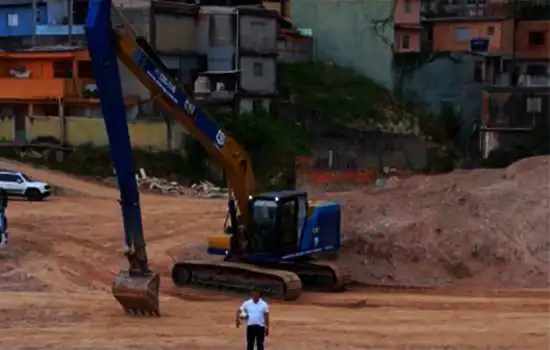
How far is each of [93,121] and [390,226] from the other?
2332cm

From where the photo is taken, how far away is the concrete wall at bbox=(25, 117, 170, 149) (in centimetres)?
4675

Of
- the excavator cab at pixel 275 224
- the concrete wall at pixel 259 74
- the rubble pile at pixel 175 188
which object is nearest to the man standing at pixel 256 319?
the excavator cab at pixel 275 224

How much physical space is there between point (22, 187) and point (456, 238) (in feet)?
64.2

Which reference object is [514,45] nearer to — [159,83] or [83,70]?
[83,70]

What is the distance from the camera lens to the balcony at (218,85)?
167 ft

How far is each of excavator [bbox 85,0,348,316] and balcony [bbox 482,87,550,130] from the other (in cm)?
2944

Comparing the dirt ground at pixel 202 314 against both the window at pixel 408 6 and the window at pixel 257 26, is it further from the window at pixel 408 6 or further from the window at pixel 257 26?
the window at pixel 408 6

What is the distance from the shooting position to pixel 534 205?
2734 cm

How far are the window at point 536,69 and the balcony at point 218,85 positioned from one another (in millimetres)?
17900

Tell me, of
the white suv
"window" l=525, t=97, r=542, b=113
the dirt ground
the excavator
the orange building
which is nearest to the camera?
the dirt ground

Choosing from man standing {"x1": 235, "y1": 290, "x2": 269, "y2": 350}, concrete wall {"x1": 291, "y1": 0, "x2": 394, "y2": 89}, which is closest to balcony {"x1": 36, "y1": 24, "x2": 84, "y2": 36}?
concrete wall {"x1": 291, "y1": 0, "x2": 394, "y2": 89}

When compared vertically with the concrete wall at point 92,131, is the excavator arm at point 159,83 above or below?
above

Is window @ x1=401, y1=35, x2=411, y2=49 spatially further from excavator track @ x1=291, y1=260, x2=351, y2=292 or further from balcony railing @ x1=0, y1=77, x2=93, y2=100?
excavator track @ x1=291, y1=260, x2=351, y2=292

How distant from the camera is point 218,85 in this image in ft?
169
